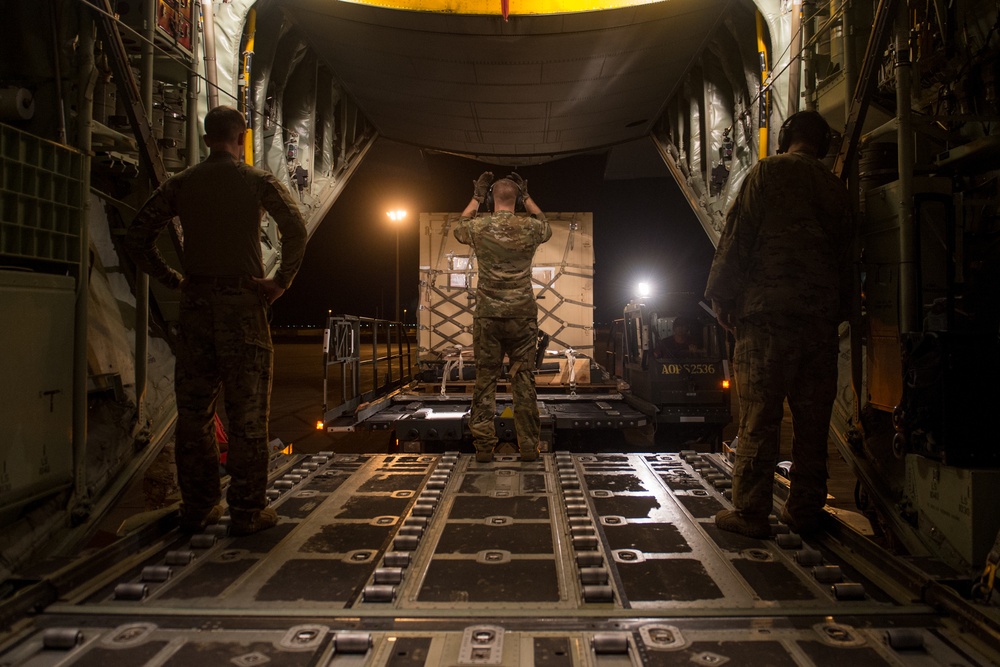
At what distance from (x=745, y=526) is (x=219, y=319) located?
298 cm

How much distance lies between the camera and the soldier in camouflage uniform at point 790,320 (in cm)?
304

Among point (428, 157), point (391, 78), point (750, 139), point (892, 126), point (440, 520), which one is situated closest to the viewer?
point (892, 126)

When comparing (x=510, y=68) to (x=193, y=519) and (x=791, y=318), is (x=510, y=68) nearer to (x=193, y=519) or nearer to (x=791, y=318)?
(x=791, y=318)

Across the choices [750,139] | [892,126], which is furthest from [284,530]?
[750,139]

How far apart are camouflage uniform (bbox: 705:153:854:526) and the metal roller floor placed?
32 cm

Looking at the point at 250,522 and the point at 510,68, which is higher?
the point at 510,68

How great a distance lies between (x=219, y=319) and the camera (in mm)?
3119

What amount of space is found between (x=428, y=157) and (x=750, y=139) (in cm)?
665

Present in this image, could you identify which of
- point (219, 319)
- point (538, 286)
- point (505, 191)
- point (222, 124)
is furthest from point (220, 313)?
point (538, 286)

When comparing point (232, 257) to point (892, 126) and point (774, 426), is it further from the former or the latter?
point (892, 126)

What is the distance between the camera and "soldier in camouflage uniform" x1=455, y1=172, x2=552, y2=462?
506cm

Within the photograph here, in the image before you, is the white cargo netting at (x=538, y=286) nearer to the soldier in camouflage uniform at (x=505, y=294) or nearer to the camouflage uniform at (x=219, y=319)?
the soldier in camouflage uniform at (x=505, y=294)

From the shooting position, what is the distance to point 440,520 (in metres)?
3.37

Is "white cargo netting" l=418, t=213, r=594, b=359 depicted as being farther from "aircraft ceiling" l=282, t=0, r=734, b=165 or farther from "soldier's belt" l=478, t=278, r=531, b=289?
"soldier's belt" l=478, t=278, r=531, b=289
